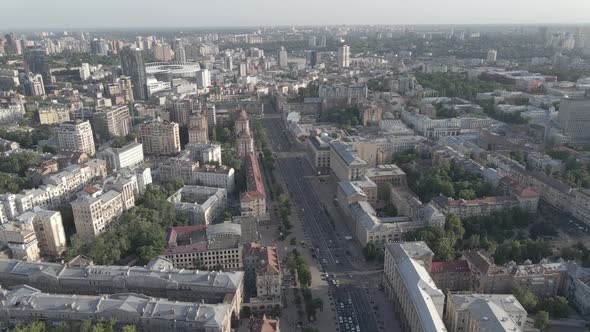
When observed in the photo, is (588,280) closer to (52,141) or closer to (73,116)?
(52,141)

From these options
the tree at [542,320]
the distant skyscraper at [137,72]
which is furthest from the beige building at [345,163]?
the distant skyscraper at [137,72]

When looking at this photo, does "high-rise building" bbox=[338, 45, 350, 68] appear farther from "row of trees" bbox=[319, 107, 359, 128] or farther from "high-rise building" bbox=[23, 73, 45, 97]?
"high-rise building" bbox=[23, 73, 45, 97]

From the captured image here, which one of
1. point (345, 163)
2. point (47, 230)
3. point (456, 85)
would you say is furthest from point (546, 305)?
point (456, 85)

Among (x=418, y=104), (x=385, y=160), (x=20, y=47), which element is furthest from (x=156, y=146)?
(x=20, y=47)

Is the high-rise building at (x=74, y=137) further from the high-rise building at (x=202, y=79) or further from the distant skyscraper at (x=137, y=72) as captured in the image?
the high-rise building at (x=202, y=79)

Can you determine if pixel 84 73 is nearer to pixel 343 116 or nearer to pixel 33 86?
pixel 33 86
